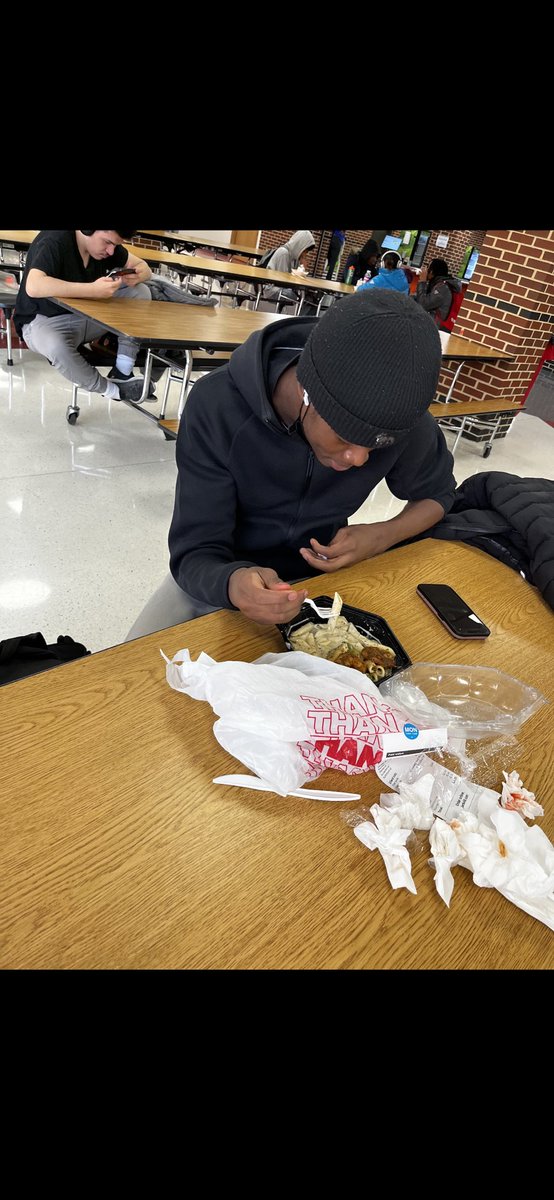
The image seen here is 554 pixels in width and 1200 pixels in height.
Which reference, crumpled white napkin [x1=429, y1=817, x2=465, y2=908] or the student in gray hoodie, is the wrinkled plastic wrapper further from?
the student in gray hoodie

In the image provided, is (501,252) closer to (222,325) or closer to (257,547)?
(222,325)

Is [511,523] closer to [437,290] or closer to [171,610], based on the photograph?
[171,610]

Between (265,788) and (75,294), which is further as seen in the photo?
(75,294)

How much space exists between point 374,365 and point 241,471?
41 centimetres

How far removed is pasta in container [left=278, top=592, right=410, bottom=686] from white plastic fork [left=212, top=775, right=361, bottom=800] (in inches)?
8.4

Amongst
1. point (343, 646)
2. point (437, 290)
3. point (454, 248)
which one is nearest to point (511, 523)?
point (343, 646)

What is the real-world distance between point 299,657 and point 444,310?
6.61 metres

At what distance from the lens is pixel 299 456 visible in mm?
1177

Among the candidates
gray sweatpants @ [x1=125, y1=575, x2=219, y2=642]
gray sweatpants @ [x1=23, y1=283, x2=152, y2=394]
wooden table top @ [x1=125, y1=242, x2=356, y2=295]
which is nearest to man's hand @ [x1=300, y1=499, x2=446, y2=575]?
gray sweatpants @ [x1=125, y1=575, x2=219, y2=642]

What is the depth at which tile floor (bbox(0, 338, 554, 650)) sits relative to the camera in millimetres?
2127

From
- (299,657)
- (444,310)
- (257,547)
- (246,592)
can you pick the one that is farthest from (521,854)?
(444,310)
